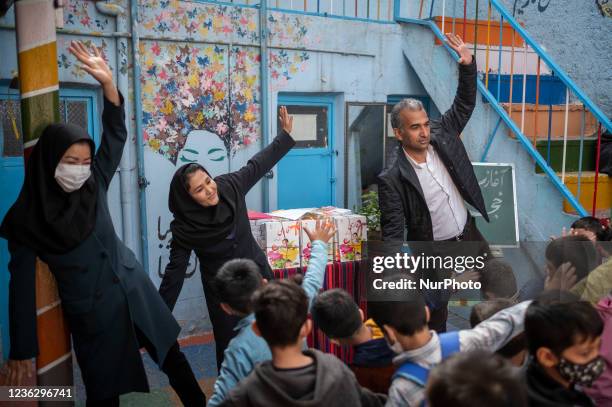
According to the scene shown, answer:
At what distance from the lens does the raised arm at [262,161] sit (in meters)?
3.72

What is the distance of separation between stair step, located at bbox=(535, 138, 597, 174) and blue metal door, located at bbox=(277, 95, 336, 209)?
193 cm

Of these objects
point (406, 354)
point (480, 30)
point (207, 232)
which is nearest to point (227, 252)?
point (207, 232)

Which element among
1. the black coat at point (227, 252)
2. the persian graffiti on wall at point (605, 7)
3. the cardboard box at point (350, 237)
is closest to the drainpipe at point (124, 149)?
the black coat at point (227, 252)

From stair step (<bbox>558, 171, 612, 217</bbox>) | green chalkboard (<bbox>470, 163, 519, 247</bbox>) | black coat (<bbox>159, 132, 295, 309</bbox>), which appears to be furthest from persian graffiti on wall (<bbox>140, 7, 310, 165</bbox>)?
stair step (<bbox>558, 171, 612, 217</bbox>)

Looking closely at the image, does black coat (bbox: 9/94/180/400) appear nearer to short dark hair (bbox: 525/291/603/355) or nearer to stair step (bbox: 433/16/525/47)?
short dark hair (bbox: 525/291/603/355)

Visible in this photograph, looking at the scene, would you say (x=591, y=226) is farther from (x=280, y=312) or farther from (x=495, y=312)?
(x=280, y=312)

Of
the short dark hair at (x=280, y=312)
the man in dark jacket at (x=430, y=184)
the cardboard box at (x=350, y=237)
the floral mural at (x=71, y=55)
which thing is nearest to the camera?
the short dark hair at (x=280, y=312)

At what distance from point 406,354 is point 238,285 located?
32.3 inches

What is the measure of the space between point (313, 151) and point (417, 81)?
4.70 ft

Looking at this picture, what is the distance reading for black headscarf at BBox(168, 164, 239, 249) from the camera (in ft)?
11.3

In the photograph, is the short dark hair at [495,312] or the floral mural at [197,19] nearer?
the short dark hair at [495,312]

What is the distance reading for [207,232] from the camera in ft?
11.3

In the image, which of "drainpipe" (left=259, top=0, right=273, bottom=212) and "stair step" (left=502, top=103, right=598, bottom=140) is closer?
"drainpipe" (left=259, top=0, right=273, bottom=212)

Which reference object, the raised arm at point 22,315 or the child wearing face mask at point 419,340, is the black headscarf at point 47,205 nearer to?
the raised arm at point 22,315
